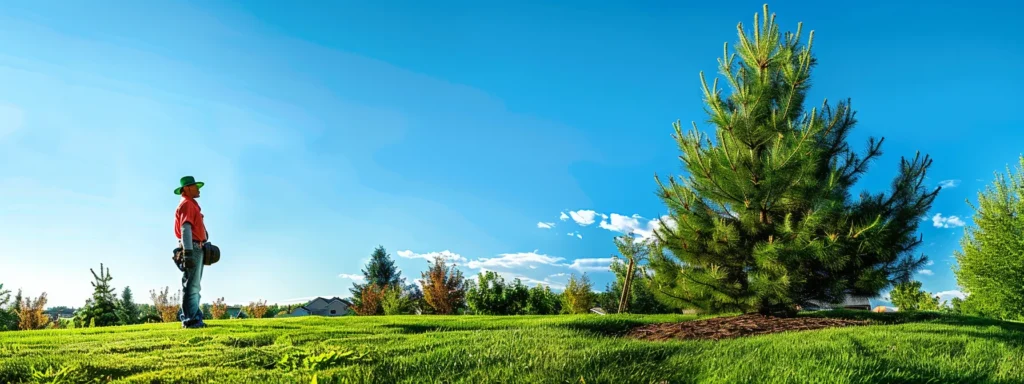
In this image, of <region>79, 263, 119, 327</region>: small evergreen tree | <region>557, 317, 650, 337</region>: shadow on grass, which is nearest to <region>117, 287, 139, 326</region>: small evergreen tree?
<region>79, 263, 119, 327</region>: small evergreen tree

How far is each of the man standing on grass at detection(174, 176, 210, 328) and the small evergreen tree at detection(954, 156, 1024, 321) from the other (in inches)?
752

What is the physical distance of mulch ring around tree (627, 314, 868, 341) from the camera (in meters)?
7.59

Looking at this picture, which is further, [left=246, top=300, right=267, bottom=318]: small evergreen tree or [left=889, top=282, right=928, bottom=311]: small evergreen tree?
[left=889, top=282, right=928, bottom=311]: small evergreen tree

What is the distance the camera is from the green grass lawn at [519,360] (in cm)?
392

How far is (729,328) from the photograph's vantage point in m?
8.04

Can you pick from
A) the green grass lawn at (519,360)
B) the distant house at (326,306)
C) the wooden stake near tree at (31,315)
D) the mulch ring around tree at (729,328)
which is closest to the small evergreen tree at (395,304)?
the wooden stake near tree at (31,315)

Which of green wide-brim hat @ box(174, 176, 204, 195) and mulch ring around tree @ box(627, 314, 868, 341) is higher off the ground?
green wide-brim hat @ box(174, 176, 204, 195)

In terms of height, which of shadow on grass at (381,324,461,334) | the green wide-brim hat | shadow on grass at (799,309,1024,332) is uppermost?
the green wide-brim hat

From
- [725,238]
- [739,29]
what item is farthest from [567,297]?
[739,29]

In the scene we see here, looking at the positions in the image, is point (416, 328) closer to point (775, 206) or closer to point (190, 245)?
point (190, 245)

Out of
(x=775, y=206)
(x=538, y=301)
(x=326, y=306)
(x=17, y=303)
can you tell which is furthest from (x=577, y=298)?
(x=326, y=306)

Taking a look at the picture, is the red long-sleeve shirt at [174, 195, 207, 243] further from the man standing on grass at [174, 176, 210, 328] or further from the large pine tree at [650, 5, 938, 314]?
the large pine tree at [650, 5, 938, 314]

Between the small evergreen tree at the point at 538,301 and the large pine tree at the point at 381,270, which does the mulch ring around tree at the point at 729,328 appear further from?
the large pine tree at the point at 381,270

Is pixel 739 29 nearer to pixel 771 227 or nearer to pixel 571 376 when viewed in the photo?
pixel 771 227
